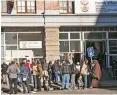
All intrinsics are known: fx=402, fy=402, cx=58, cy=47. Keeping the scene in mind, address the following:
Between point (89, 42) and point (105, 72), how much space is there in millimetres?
2701

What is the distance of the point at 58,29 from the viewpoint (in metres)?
31.3

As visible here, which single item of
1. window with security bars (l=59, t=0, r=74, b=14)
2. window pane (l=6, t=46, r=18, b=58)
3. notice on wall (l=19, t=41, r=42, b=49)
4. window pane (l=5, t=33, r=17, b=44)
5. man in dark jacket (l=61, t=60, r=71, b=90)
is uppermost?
window with security bars (l=59, t=0, r=74, b=14)

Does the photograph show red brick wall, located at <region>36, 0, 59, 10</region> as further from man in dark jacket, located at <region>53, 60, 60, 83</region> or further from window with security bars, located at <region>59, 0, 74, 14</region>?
man in dark jacket, located at <region>53, 60, 60, 83</region>

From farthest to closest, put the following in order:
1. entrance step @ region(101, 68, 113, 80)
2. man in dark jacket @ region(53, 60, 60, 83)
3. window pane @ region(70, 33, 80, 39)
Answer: window pane @ region(70, 33, 80, 39) → entrance step @ region(101, 68, 113, 80) → man in dark jacket @ region(53, 60, 60, 83)

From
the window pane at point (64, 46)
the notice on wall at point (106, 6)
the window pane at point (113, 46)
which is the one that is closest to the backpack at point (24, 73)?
the window pane at point (64, 46)

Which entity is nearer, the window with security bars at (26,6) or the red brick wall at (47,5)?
the red brick wall at (47,5)

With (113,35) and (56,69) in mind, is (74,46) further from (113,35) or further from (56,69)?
(56,69)

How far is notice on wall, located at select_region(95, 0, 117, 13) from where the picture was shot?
102 ft

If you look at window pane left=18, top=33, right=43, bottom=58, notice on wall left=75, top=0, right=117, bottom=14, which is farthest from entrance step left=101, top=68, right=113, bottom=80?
window pane left=18, top=33, right=43, bottom=58

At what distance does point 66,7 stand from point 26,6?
316 cm

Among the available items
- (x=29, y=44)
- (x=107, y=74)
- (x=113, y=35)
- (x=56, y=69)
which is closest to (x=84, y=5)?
(x=113, y=35)

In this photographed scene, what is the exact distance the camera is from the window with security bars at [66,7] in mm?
31766

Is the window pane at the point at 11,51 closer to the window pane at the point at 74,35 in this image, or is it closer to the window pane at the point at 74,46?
the window pane at the point at 74,46

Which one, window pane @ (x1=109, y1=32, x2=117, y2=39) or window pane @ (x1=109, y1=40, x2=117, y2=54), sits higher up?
window pane @ (x1=109, y1=32, x2=117, y2=39)
